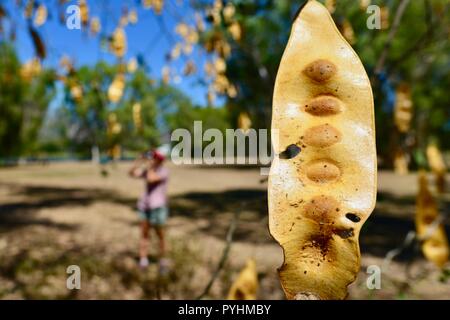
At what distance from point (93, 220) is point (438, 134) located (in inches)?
662

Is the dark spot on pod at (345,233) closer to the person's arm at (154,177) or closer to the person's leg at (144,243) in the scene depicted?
the person's arm at (154,177)

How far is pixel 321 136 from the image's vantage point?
653 millimetres

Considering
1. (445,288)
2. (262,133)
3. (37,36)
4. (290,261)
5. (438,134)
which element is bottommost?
(445,288)

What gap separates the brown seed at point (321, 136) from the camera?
2.12 ft

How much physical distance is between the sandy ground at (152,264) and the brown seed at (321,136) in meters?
0.61

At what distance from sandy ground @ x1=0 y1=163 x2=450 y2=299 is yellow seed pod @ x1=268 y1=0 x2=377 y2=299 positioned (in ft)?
2.04

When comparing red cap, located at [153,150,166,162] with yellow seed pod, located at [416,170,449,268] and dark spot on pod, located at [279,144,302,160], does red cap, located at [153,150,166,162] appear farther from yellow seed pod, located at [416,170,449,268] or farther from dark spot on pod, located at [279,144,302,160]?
dark spot on pod, located at [279,144,302,160]

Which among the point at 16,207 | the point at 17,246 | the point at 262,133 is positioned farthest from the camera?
the point at 16,207

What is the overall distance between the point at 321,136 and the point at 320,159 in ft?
0.11

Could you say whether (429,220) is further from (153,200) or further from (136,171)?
(136,171)

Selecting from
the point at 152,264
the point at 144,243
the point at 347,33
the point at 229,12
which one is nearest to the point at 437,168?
the point at 347,33

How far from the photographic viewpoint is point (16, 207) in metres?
10.3
